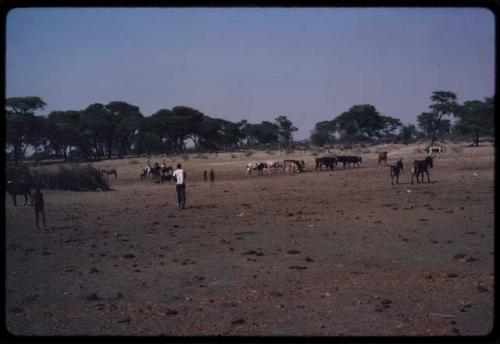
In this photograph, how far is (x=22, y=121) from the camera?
3033 cm

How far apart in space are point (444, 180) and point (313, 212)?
8427 mm

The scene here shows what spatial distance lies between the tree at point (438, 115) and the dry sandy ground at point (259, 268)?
3516 cm

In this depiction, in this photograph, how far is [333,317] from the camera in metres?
Answer: 5.89

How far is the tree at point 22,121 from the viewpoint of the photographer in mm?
29030

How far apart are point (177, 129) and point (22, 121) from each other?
58.1ft

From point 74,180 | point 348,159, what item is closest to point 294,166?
point 348,159

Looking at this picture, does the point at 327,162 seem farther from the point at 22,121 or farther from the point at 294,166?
the point at 22,121

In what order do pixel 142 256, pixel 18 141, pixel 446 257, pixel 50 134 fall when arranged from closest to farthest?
pixel 446 257, pixel 142 256, pixel 18 141, pixel 50 134

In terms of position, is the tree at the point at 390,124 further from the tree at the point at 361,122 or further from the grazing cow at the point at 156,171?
the grazing cow at the point at 156,171

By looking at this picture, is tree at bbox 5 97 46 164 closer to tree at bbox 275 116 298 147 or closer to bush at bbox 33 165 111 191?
bush at bbox 33 165 111 191

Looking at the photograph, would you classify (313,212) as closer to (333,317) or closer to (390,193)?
(390,193)

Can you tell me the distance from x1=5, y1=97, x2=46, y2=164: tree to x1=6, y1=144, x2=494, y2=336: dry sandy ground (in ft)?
44.0

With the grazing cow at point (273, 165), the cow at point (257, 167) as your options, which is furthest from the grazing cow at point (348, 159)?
the cow at point (257, 167)

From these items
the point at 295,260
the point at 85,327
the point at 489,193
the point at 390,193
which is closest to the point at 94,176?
the point at 390,193
